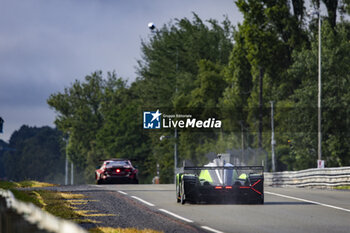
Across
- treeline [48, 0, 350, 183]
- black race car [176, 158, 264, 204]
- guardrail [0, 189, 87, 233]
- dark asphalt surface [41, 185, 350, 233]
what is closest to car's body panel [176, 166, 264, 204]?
black race car [176, 158, 264, 204]

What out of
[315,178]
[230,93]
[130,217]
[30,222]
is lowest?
[130,217]

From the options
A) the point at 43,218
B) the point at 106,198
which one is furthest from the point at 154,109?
the point at 43,218

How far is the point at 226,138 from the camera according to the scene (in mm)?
81688

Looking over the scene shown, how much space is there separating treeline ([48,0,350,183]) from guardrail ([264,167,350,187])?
765 inches

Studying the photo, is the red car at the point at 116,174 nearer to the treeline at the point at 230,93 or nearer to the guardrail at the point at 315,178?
the guardrail at the point at 315,178

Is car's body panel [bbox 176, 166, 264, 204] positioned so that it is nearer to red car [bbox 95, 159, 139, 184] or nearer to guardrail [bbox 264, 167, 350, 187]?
guardrail [bbox 264, 167, 350, 187]

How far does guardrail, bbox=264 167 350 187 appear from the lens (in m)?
30.4

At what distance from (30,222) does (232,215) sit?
933 cm

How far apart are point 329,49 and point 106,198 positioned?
43591mm

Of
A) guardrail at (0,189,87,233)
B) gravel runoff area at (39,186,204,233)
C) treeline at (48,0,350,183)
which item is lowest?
gravel runoff area at (39,186,204,233)

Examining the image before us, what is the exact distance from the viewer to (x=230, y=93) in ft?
252

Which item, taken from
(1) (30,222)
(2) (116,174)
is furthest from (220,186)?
(2) (116,174)

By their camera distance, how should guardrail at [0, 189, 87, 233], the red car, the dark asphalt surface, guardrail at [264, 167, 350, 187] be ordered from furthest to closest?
1. the red car
2. guardrail at [264, 167, 350, 187]
3. the dark asphalt surface
4. guardrail at [0, 189, 87, 233]

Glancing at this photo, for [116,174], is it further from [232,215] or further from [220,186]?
[232,215]
